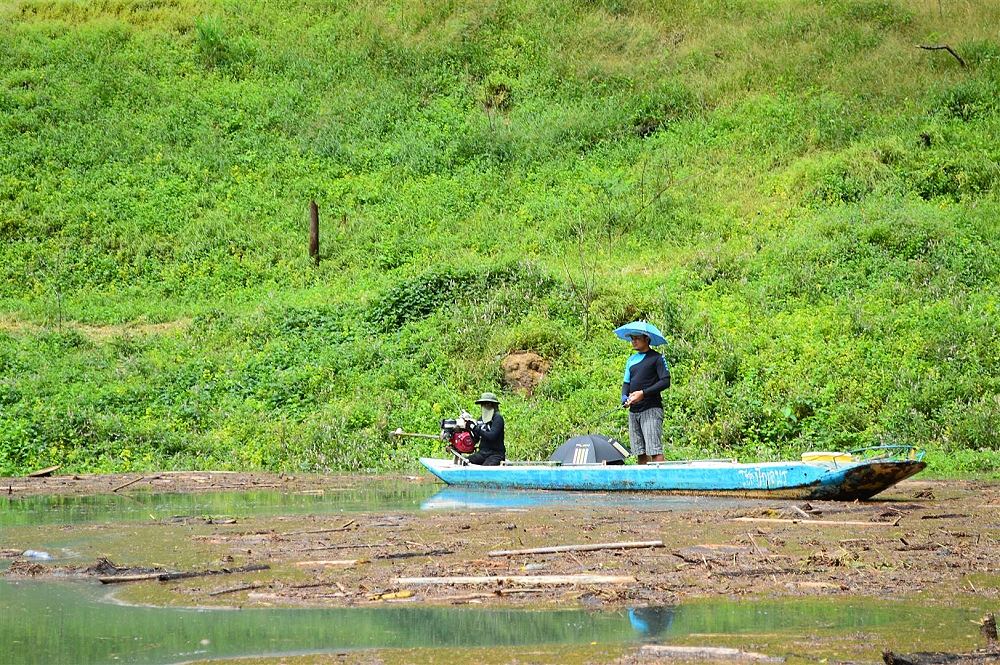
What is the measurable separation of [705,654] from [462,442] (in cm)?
1031

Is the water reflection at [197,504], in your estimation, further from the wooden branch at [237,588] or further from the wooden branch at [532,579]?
the wooden branch at [532,579]

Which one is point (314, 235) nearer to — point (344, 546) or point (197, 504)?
point (197, 504)

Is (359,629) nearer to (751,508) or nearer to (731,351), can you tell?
(751,508)

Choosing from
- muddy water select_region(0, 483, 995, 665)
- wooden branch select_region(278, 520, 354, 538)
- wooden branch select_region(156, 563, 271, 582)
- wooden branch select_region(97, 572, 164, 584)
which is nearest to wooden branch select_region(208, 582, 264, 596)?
muddy water select_region(0, 483, 995, 665)

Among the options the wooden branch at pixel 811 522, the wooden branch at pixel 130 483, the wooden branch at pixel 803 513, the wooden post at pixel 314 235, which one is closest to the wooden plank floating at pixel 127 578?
the wooden branch at pixel 811 522

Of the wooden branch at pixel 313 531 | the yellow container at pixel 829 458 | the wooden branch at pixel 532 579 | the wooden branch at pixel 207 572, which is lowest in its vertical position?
the wooden branch at pixel 313 531

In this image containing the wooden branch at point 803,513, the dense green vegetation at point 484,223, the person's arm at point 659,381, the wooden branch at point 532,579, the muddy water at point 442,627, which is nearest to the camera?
the muddy water at point 442,627

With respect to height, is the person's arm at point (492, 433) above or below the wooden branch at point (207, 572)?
above

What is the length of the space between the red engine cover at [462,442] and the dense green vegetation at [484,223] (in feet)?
7.26

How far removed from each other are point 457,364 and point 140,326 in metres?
8.02

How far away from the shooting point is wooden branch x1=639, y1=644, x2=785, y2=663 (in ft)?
17.0

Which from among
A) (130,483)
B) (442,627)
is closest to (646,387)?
(130,483)

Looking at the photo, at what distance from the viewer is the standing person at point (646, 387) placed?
13.4 m

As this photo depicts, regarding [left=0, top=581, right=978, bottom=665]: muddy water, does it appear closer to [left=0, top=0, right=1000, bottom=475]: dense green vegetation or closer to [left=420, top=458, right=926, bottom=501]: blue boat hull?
[left=420, top=458, right=926, bottom=501]: blue boat hull
